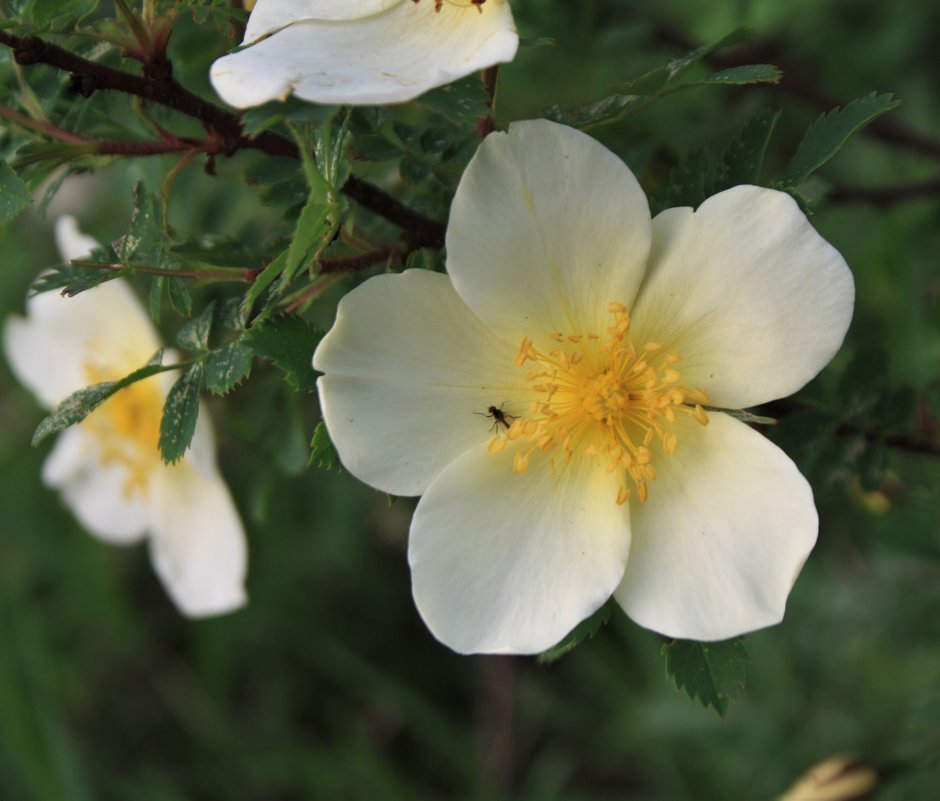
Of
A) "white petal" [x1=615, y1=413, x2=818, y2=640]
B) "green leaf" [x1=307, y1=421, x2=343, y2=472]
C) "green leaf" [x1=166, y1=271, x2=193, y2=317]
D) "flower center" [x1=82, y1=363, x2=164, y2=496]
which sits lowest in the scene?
"flower center" [x1=82, y1=363, x2=164, y2=496]

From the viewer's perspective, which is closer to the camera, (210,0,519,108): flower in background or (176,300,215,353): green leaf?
(210,0,519,108): flower in background

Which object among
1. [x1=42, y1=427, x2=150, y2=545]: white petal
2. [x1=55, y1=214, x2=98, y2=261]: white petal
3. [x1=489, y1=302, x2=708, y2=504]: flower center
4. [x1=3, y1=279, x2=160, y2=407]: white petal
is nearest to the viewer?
[x1=489, y1=302, x2=708, y2=504]: flower center

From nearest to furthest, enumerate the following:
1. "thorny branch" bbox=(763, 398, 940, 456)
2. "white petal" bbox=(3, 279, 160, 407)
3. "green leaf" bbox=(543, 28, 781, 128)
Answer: "green leaf" bbox=(543, 28, 781, 128) < "thorny branch" bbox=(763, 398, 940, 456) < "white petal" bbox=(3, 279, 160, 407)

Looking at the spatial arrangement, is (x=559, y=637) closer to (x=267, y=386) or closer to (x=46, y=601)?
(x=267, y=386)

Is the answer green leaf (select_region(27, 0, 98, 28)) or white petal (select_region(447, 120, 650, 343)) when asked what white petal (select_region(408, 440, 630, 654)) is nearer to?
white petal (select_region(447, 120, 650, 343))

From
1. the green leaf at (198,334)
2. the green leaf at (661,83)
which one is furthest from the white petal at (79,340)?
the green leaf at (661,83)

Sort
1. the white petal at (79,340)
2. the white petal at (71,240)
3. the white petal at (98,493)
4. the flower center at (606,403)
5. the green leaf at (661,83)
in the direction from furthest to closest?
the white petal at (98,493), the white petal at (79,340), the white petal at (71,240), the flower center at (606,403), the green leaf at (661,83)

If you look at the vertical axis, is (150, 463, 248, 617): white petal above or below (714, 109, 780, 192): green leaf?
below

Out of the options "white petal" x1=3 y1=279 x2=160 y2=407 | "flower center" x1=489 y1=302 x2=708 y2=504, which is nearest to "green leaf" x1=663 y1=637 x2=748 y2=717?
"flower center" x1=489 y1=302 x2=708 y2=504

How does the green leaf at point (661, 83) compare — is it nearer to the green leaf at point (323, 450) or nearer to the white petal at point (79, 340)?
the green leaf at point (323, 450)
